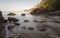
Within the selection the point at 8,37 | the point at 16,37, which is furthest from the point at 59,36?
the point at 8,37

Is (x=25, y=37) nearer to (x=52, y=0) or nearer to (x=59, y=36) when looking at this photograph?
(x=59, y=36)

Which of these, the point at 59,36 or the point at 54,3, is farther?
the point at 54,3

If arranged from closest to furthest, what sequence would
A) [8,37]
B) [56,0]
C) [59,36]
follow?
[59,36] → [8,37] → [56,0]

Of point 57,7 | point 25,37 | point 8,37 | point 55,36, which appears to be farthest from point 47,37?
point 57,7

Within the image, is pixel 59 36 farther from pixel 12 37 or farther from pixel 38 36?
pixel 12 37

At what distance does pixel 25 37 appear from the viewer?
22953 millimetres

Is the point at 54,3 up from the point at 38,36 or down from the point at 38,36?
up

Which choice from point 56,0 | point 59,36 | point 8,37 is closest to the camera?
point 59,36

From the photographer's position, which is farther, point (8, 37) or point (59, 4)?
point (59, 4)

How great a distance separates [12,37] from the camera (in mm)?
23219

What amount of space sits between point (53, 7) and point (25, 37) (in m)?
40.6

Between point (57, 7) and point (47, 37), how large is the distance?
4024cm

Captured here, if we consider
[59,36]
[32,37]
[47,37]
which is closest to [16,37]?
[32,37]

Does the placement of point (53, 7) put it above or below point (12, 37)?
above
